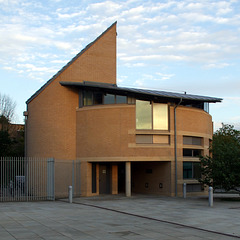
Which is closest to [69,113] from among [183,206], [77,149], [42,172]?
[77,149]

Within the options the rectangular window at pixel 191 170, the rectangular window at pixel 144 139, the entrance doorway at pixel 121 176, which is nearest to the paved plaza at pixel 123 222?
the rectangular window at pixel 144 139

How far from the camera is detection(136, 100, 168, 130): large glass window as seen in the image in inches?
1058

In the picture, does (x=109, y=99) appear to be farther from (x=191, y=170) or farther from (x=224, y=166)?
(x=224, y=166)

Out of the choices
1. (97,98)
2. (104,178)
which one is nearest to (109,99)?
(97,98)

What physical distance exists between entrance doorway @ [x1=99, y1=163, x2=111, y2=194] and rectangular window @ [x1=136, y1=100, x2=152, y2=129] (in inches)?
172

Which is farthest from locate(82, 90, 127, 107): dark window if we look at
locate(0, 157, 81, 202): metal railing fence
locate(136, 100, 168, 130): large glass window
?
locate(0, 157, 81, 202): metal railing fence

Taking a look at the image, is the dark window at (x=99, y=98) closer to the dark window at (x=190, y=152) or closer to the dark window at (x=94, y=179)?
the dark window at (x=94, y=179)

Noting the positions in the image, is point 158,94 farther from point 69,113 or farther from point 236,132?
point 236,132

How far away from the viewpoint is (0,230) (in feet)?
41.2

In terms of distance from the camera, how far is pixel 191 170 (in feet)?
94.5

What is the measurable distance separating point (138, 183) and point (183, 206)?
391 inches

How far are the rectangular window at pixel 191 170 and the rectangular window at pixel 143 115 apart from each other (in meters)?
4.33

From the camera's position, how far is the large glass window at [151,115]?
26.9 meters

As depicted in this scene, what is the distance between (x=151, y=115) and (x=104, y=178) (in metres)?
6.03
